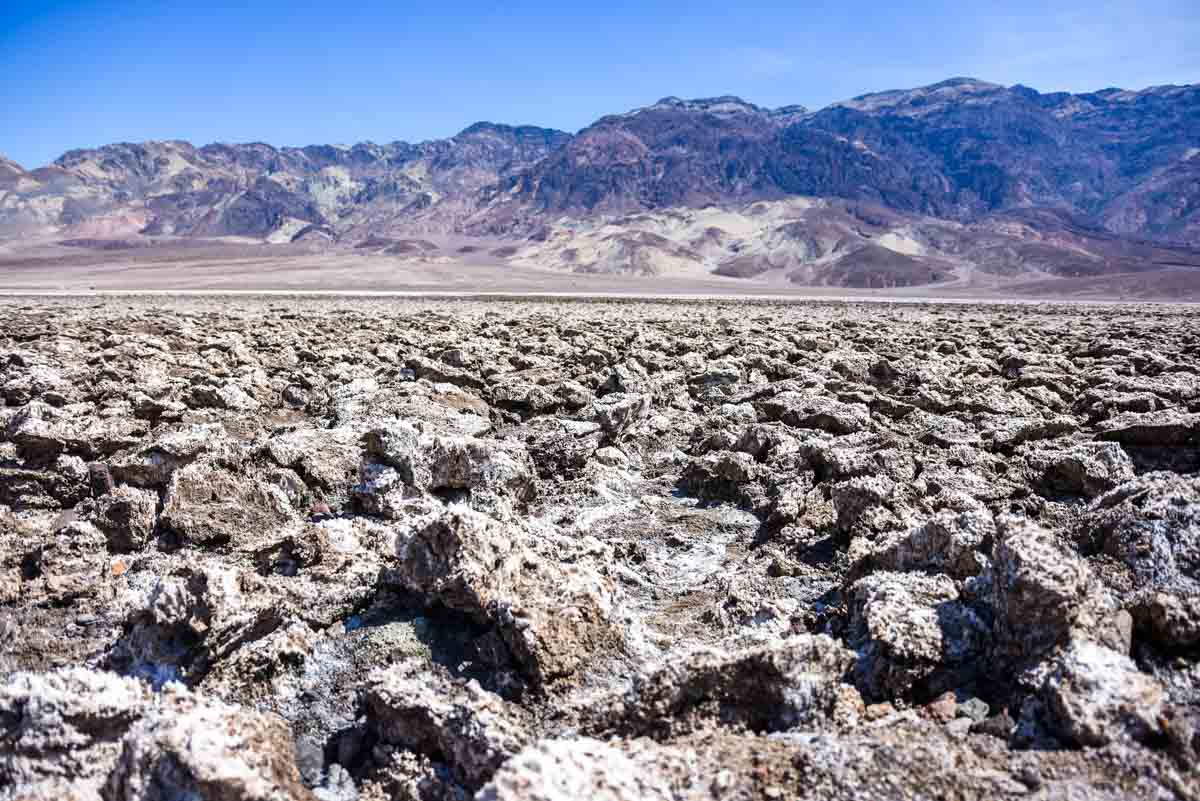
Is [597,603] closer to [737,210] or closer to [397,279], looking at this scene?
[397,279]

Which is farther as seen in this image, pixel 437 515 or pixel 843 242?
pixel 843 242

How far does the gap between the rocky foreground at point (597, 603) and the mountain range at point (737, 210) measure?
81753mm

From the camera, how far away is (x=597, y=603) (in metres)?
2.62

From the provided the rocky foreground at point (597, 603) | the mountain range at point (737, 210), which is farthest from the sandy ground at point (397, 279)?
the rocky foreground at point (597, 603)

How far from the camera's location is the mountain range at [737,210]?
10006 centimetres

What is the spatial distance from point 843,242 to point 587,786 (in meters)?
109

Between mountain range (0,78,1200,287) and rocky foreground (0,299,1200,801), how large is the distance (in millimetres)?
81753

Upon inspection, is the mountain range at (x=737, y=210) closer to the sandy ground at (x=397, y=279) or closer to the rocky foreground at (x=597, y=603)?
the sandy ground at (x=397, y=279)

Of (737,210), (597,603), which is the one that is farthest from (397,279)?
(737,210)

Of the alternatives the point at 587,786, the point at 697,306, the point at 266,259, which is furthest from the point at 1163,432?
the point at 266,259

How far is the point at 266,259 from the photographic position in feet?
306

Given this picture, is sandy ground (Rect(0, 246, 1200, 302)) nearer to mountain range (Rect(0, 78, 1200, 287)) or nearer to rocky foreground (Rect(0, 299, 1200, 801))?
mountain range (Rect(0, 78, 1200, 287))

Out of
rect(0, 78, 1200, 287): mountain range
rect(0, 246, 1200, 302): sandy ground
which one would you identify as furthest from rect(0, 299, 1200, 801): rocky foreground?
rect(0, 78, 1200, 287): mountain range

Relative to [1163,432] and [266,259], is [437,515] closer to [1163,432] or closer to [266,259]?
[1163,432]
